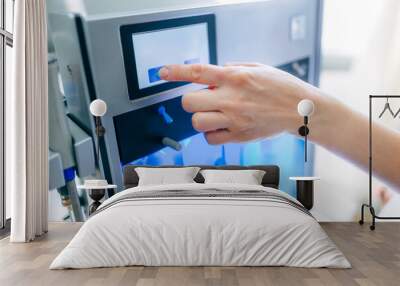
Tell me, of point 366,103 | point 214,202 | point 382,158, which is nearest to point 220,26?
point 366,103

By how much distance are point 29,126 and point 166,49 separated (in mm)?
2155

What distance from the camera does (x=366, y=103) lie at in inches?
275

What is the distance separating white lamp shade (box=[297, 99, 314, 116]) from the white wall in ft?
1.98

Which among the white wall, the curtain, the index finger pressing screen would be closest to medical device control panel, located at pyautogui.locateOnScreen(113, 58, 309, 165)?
the index finger pressing screen

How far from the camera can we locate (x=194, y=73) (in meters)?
6.99

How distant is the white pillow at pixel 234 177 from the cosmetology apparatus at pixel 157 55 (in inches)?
18.2

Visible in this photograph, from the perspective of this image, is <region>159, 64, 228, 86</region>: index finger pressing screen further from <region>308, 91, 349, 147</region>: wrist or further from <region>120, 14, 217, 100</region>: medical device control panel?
<region>308, 91, 349, 147</region>: wrist

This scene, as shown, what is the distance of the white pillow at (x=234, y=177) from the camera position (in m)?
6.34

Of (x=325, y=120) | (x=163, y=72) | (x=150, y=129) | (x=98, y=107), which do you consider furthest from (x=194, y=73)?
(x=325, y=120)

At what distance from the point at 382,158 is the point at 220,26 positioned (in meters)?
2.66

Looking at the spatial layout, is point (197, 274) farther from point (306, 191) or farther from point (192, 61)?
point (192, 61)

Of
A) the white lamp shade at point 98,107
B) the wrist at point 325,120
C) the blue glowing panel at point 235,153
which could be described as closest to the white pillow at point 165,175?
the blue glowing panel at point 235,153

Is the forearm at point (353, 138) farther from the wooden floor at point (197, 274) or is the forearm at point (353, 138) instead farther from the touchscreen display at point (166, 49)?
the wooden floor at point (197, 274)

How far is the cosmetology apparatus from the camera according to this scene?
6.92 m
